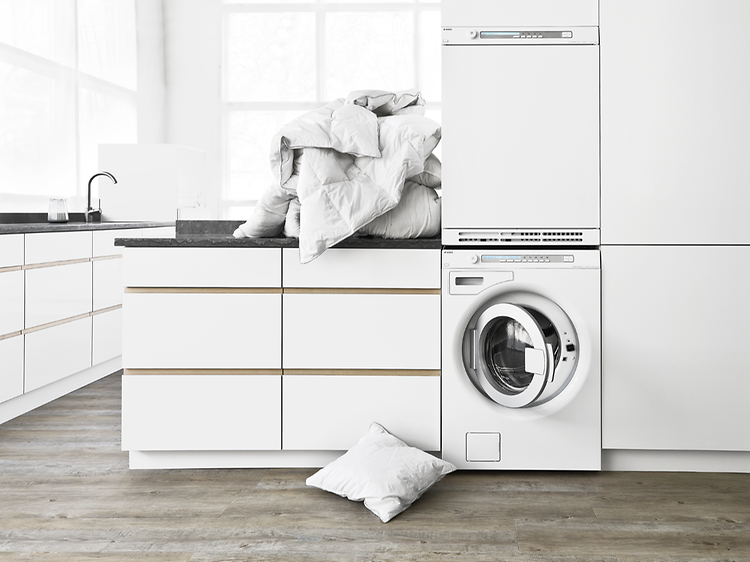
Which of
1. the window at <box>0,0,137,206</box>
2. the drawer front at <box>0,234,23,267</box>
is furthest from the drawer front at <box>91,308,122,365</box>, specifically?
the window at <box>0,0,137,206</box>

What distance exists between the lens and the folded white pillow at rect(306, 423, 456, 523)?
84.2 inches

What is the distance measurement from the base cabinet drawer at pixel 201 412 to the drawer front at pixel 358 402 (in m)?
0.07

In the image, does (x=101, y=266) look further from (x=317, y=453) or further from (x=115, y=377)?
(x=317, y=453)

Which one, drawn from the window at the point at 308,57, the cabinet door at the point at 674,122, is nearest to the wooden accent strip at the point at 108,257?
the cabinet door at the point at 674,122

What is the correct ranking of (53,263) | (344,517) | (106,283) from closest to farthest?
(344,517) → (53,263) → (106,283)

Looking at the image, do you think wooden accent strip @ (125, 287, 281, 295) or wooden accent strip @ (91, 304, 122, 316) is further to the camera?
wooden accent strip @ (91, 304, 122, 316)

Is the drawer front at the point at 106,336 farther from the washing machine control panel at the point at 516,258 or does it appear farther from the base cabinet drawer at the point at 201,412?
the washing machine control panel at the point at 516,258

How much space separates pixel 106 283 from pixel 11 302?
3.45ft

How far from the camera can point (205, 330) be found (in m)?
2.49

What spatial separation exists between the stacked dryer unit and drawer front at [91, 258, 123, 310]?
248 cm

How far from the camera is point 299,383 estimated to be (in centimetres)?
250

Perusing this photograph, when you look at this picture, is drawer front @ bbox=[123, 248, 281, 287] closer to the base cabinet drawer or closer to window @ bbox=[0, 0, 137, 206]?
the base cabinet drawer

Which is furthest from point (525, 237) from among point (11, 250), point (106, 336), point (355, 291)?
point (106, 336)

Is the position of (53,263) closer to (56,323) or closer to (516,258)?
(56,323)
